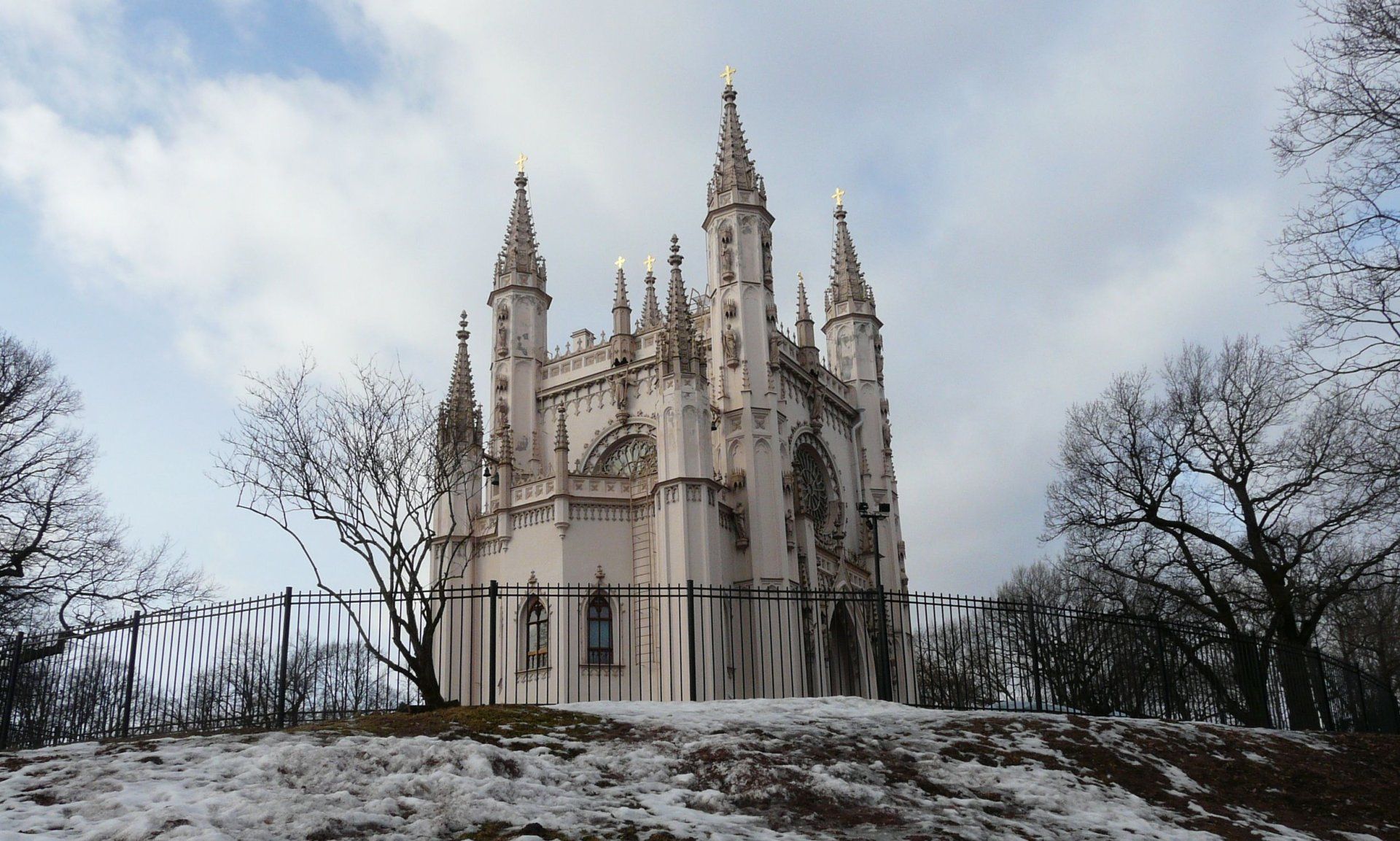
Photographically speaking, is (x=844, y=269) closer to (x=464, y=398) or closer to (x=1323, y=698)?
(x=464, y=398)

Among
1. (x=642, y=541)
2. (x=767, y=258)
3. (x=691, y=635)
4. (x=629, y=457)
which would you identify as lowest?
(x=691, y=635)

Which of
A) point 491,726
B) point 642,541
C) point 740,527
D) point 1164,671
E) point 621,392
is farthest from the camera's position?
point 621,392

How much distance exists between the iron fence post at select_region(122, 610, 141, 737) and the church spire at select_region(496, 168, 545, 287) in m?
24.4

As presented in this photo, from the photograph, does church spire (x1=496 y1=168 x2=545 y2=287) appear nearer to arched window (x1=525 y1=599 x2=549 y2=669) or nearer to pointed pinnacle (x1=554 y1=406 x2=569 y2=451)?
pointed pinnacle (x1=554 y1=406 x2=569 y2=451)

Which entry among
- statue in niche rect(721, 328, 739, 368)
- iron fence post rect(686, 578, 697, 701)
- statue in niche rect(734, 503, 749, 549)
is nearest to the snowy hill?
iron fence post rect(686, 578, 697, 701)

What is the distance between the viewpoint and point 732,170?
3738cm

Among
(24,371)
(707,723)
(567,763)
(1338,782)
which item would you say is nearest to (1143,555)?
(1338,782)

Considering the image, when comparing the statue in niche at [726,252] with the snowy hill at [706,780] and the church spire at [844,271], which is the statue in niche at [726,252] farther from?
the snowy hill at [706,780]

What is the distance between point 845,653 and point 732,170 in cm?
1679

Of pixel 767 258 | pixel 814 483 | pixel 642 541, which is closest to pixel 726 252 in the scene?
pixel 767 258

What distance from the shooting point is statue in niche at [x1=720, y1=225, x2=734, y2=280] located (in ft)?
118

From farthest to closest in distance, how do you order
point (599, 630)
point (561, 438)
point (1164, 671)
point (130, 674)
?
point (561, 438), point (599, 630), point (1164, 671), point (130, 674)

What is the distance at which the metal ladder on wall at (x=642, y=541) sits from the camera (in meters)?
31.2

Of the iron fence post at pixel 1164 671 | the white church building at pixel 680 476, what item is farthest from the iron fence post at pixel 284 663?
the iron fence post at pixel 1164 671
